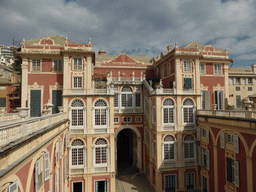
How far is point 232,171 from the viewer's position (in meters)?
18.2

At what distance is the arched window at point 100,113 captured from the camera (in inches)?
952

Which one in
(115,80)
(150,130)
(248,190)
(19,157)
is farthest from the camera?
(115,80)

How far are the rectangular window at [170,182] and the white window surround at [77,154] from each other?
38.3ft

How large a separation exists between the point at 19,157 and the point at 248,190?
18649 millimetres

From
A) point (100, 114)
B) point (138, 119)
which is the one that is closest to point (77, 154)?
point (100, 114)

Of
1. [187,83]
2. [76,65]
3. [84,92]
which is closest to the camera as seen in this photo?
[84,92]

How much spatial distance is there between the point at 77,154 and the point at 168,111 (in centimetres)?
1396

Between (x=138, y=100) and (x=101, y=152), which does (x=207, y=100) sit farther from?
(x=101, y=152)

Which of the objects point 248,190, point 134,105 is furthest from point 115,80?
point 248,190

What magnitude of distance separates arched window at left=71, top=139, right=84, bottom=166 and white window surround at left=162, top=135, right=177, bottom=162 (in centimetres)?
1136

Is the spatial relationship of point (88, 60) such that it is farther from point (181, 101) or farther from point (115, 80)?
point (181, 101)

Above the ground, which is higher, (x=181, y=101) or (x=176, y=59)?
(x=176, y=59)

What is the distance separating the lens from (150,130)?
88.4 feet

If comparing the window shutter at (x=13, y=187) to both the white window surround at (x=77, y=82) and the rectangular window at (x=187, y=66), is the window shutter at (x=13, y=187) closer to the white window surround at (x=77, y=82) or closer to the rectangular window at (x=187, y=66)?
the white window surround at (x=77, y=82)
